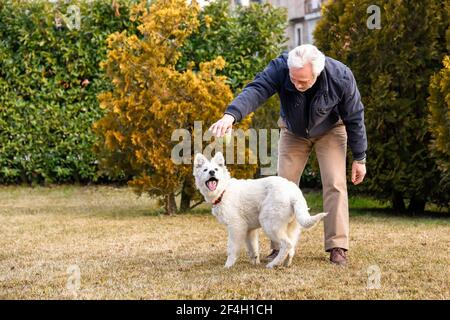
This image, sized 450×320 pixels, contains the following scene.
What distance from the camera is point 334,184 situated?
19.2ft

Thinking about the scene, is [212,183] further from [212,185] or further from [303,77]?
[303,77]

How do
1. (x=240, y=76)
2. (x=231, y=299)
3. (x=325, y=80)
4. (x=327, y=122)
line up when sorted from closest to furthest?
(x=231, y=299)
(x=325, y=80)
(x=327, y=122)
(x=240, y=76)

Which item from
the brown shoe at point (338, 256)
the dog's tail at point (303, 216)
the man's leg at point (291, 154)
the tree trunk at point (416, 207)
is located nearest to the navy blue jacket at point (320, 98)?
the man's leg at point (291, 154)

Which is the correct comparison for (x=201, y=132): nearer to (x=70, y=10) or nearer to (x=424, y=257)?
(x=424, y=257)

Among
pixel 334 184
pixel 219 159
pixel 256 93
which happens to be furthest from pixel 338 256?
pixel 256 93

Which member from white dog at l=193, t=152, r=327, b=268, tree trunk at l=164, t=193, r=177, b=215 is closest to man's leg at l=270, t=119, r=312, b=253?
white dog at l=193, t=152, r=327, b=268

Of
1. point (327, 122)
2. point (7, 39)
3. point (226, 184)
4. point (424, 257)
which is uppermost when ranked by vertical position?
point (7, 39)

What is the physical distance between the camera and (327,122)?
570 centimetres

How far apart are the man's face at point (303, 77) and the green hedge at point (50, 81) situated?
819 cm

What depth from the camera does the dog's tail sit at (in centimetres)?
512

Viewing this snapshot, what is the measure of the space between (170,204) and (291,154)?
3.78 m

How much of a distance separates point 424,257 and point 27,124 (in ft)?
29.0
